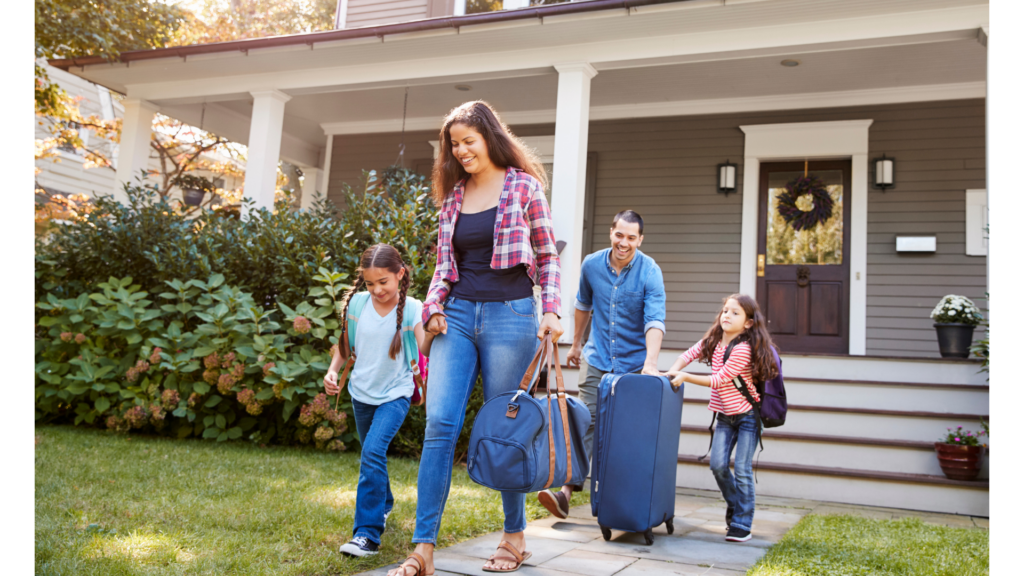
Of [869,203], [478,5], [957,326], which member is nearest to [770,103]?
[869,203]

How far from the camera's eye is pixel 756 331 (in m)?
3.79

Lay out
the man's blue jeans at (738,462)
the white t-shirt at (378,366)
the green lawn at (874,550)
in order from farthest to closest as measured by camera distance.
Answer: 1. the man's blue jeans at (738,462)
2. the white t-shirt at (378,366)
3. the green lawn at (874,550)

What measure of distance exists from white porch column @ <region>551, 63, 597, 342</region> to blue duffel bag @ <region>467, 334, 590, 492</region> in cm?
406

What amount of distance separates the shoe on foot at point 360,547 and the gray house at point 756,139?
310 centimetres

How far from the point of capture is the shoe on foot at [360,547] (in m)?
2.73

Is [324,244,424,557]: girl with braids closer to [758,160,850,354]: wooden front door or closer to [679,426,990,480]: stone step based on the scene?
[679,426,990,480]: stone step

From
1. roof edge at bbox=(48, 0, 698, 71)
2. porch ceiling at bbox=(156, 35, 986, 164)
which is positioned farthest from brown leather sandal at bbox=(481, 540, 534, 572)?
porch ceiling at bbox=(156, 35, 986, 164)

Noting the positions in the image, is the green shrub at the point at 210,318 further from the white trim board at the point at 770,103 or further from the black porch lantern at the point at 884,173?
the black porch lantern at the point at 884,173

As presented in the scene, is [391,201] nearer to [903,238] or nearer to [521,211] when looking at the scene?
[521,211]

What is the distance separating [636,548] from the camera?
3.25 meters

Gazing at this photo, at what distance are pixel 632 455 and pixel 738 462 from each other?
67 cm

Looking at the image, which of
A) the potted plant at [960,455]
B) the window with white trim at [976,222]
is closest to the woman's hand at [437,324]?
the potted plant at [960,455]

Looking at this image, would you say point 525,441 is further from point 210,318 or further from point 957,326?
point 957,326

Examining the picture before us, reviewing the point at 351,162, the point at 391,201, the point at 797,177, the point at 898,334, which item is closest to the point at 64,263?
the point at 391,201
